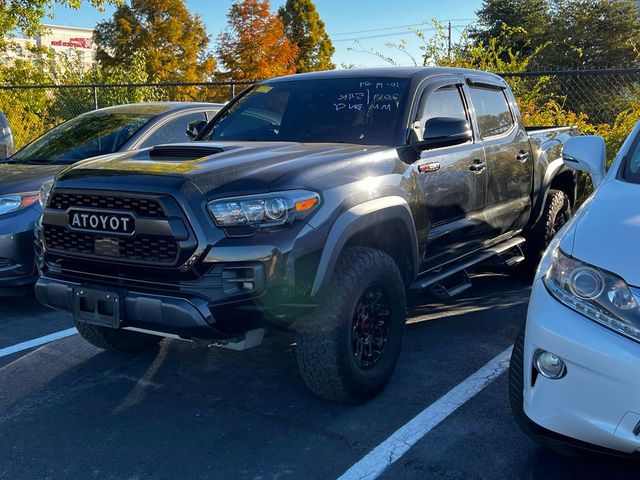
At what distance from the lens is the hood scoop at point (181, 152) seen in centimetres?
367

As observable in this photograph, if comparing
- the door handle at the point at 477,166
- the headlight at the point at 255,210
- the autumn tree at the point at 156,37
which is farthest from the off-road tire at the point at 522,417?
the autumn tree at the point at 156,37

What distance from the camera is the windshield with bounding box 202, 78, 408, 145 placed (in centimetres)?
416

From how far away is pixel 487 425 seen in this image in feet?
11.0

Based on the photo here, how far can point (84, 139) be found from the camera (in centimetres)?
649

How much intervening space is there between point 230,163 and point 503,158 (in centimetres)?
243

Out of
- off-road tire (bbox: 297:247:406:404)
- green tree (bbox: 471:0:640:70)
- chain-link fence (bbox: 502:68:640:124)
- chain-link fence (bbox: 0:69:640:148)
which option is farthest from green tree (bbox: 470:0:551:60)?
off-road tire (bbox: 297:247:406:404)

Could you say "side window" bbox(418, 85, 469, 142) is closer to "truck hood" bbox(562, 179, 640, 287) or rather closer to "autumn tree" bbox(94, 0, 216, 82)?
"truck hood" bbox(562, 179, 640, 287)

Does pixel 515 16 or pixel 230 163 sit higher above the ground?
pixel 515 16

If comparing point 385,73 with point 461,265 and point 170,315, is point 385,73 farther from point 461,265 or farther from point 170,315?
point 170,315

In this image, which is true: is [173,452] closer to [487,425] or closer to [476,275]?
[487,425]

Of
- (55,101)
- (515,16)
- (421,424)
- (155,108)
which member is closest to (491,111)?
(421,424)

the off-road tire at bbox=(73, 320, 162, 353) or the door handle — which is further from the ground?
the door handle

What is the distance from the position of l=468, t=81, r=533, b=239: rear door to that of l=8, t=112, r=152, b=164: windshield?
3248mm

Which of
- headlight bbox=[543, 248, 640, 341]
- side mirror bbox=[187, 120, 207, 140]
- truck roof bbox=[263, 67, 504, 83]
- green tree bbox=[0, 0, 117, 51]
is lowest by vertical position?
headlight bbox=[543, 248, 640, 341]
